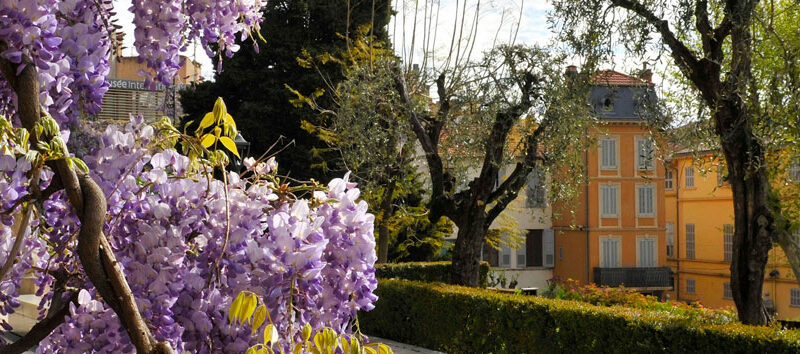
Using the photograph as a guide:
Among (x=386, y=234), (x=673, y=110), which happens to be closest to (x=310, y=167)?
(x=386, y=234)

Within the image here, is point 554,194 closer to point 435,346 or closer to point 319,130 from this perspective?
point 435,346

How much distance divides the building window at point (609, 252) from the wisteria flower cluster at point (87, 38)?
120 feet

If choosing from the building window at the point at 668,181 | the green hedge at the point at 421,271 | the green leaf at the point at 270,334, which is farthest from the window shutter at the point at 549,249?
the green leaf at the point at 270,334

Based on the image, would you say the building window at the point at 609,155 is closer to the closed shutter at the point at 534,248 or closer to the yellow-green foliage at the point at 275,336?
the closed shutter at the point at 534,248

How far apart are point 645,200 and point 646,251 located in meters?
2.49

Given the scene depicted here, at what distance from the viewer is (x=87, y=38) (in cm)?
179

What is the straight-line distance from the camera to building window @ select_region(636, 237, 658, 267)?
3778 cm

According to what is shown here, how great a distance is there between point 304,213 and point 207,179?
310 millimetres

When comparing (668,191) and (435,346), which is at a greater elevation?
(668,191)

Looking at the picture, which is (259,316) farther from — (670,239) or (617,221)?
(670,239)

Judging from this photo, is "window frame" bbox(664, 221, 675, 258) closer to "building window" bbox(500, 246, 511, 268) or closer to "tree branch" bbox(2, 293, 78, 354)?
"building window" bbox(500, 246, 511, 268)

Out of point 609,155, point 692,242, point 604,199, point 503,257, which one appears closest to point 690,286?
point 692,242

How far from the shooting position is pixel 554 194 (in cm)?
1432

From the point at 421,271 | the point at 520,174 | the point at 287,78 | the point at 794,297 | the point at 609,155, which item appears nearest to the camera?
the point at 520,174
